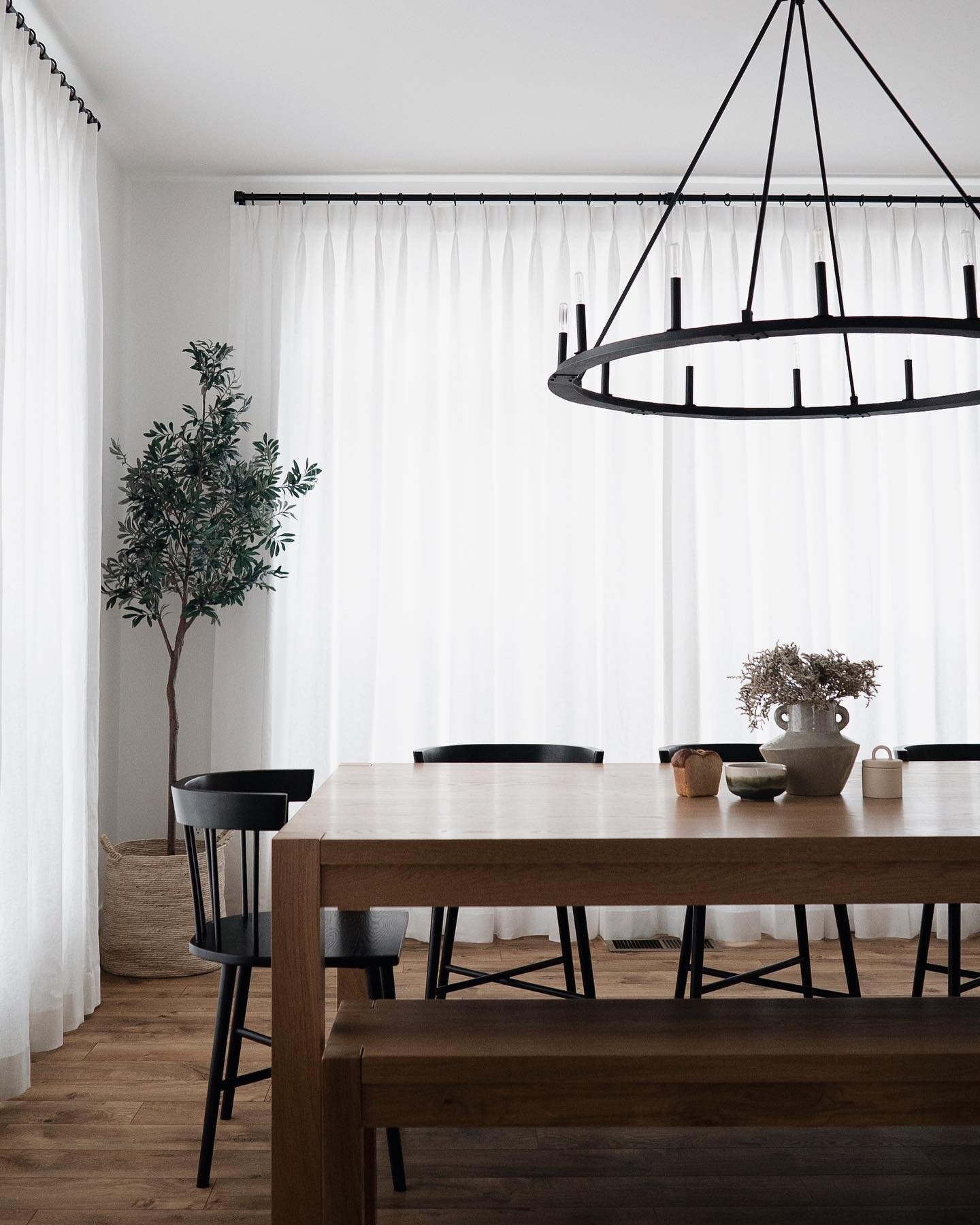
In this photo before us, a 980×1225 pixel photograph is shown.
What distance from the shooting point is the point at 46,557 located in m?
3.26

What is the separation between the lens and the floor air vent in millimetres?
4141

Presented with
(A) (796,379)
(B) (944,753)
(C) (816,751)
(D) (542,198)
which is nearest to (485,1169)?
(C) (816,751)

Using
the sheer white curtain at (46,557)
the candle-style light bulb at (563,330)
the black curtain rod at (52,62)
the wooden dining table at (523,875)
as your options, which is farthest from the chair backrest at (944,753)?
the black curtain rod at (52,62)

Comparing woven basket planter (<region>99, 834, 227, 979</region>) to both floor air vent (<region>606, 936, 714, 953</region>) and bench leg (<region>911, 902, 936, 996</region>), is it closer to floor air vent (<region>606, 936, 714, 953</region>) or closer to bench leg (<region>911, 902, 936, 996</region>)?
floor air vent (<region>606, 936, 714, 953</region>)

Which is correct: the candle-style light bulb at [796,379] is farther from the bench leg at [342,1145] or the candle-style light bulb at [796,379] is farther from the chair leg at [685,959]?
the bench leg at [342,1145]

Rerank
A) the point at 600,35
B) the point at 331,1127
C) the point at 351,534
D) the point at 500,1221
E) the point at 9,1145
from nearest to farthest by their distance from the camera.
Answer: the point at 331,1127 → the point at 500,1221 → the point at 9,1145 → the point at 600,35 → the point at 351,534

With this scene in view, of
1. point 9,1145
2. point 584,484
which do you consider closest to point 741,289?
point 584,484

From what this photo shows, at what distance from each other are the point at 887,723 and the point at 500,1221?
2.99 metres

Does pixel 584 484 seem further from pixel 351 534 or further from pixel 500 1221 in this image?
pixel 500 1221

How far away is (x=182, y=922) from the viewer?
3.84 m

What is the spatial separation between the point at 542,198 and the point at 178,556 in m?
2.16

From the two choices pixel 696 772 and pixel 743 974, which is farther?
pixel 743 974

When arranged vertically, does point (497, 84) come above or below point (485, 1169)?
above

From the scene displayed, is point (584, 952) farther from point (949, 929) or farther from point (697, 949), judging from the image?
point (949, 929)
